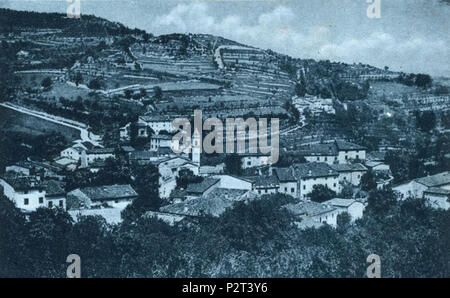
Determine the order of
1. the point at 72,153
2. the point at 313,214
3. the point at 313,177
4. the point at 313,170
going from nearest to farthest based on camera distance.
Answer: the point at 72,153
the point at 313,214
the point at 313,177
the point at 313,170

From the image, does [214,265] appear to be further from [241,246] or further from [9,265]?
[9,265]

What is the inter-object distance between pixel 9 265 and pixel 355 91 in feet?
36.6

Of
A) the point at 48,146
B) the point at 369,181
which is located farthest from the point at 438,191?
the point at 48,146

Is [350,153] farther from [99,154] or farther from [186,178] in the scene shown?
[99,154]

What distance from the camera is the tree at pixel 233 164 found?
1375cm

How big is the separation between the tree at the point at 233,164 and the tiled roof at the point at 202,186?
0.58m

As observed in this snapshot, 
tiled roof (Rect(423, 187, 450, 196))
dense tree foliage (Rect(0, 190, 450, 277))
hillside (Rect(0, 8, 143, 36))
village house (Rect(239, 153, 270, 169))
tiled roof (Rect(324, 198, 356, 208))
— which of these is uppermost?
hillside (Rect(0, 8, 143, 36))

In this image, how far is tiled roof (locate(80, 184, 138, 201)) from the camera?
12344mm

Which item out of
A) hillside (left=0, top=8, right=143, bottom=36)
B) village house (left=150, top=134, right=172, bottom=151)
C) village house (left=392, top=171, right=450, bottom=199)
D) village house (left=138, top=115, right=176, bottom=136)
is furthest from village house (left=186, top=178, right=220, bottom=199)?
village house (left=392, top=171, right=450, bottom=199)

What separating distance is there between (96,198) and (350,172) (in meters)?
6.33

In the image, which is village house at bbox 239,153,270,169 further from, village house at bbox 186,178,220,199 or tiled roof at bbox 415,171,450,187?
tiled roof at bbox 415,171,450,187

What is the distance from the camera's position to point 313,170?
14.3 metres

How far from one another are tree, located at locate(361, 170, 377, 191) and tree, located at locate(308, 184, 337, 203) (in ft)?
2.66

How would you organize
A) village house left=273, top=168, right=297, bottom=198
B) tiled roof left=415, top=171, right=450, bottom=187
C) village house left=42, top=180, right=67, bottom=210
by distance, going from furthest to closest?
village house left=273, top=168, right=297, bottom=198, tiled roof left=415, top=171, right=450, bottom=187, village house left=42, top=180, right=67, bottom=210
